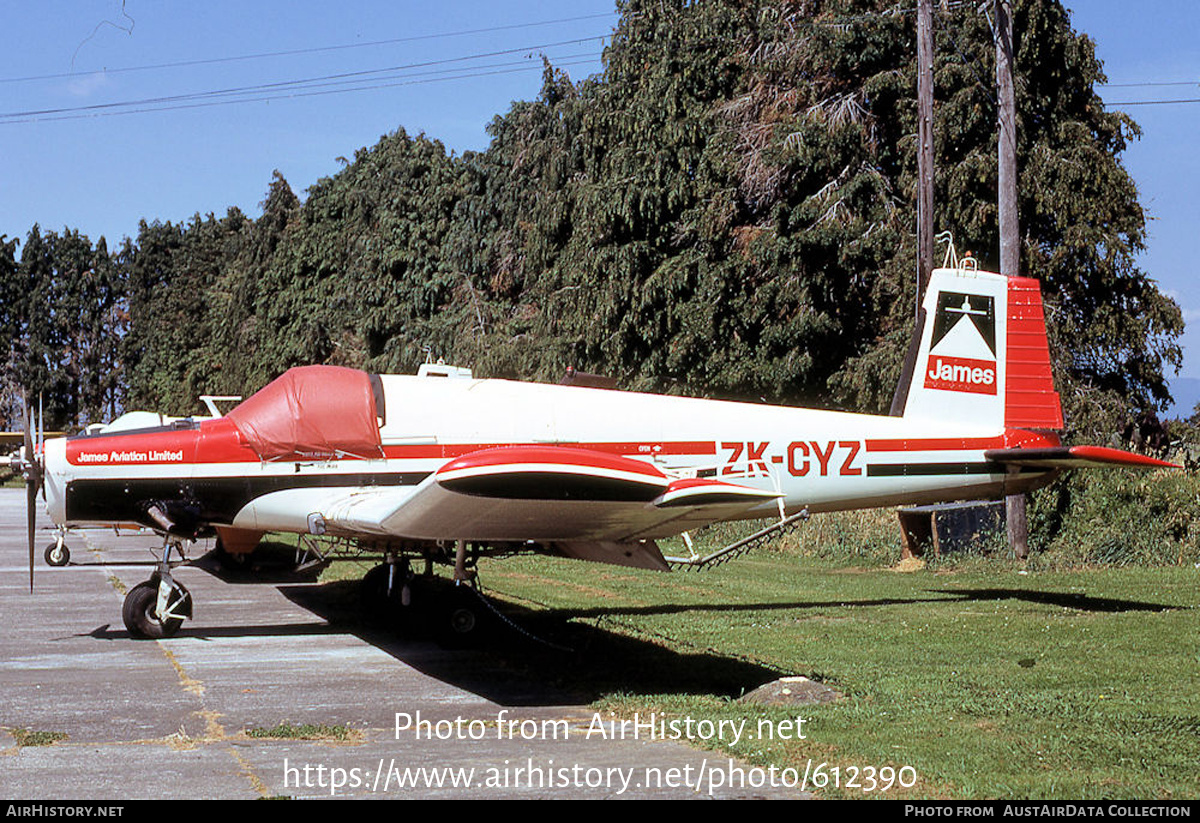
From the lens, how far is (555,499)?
23.5 ft

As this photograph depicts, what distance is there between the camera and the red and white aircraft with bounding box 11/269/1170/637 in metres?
10.4

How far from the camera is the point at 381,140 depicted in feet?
163

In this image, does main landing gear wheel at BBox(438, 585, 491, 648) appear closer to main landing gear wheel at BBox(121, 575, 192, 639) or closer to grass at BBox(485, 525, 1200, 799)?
grass at BBox(485, 525, 1200, 799)

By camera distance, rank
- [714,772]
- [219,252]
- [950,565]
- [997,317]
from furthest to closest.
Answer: [219,252], [950,565], [997,317], [714,772]

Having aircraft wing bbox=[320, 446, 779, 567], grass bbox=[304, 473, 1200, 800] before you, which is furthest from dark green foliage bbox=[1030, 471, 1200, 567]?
aircraft wing bbox=[320, 446, 779, 567]

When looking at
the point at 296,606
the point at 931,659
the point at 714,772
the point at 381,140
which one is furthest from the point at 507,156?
the point at 714,772

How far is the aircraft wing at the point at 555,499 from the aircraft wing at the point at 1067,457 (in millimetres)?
5238

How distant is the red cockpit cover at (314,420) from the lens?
1053 cm

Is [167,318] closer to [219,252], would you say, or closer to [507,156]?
[219,252]

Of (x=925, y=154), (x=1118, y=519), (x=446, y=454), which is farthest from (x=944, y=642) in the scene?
(x=925, y=154)

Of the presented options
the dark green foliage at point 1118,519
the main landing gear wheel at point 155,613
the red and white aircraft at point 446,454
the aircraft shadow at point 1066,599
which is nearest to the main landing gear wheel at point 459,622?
the red and white aircraft at point 446,454

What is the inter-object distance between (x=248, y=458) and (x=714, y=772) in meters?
A: 5.78

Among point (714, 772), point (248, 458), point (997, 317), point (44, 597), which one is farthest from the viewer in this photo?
point (44, 597)

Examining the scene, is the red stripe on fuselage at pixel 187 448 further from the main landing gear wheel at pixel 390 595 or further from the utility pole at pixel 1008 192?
the utility pole at pixel 1008 192
